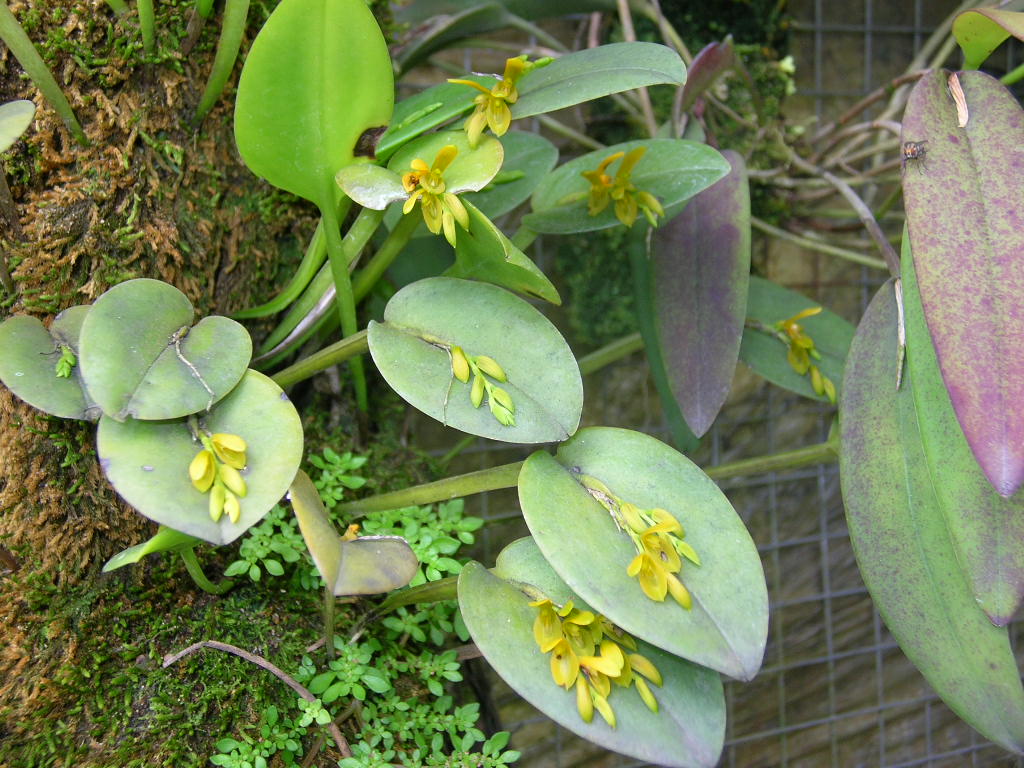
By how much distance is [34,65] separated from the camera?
0.58m

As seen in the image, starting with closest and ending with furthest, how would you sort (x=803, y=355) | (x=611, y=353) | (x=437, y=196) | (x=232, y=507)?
1. (x=232, y=507)
2. (x=437, y=196)
3. (x=803, y=355)
4. (x=611, y=353)

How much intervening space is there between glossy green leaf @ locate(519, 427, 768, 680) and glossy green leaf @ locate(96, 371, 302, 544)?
16cm

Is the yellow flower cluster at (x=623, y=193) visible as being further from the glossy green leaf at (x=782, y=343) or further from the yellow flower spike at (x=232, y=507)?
the yellow flower spike at (x=232, y=507)

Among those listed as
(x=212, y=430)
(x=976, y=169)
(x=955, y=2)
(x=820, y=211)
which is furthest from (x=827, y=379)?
(x=955, y=2)

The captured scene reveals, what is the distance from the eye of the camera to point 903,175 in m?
0.57

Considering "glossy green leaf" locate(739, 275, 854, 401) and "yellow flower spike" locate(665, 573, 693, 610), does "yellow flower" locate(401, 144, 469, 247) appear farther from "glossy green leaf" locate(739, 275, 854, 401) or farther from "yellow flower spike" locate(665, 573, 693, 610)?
"glossy green leaf" locate(739, 275, 854, 401)

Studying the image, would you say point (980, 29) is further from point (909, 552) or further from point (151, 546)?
point (151, 546)

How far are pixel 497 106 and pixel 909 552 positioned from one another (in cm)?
45

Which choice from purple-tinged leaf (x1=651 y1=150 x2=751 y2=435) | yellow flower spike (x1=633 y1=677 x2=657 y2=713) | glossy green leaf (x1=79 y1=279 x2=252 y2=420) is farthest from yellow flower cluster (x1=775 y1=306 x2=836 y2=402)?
glossy green leaf (x1=79 y1=279 x2=252 y2=420)

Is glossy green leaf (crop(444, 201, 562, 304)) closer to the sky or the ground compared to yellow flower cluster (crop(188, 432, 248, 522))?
closer to the sky

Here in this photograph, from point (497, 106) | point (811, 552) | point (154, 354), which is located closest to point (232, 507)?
point (154, 354)

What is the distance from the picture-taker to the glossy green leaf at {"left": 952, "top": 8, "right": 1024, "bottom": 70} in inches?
23.0

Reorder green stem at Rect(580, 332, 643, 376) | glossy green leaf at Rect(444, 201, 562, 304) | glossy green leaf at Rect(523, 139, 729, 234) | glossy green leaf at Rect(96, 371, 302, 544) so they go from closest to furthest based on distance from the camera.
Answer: glossy green leaf at Rect(96, 371, 302, 544) → glossy green leaf at Rect(444, 201, 562, 304) → glossy green leaf at Rect(523, 139, 729, 234) → green stem at Rect(580, 332, 643, 376)

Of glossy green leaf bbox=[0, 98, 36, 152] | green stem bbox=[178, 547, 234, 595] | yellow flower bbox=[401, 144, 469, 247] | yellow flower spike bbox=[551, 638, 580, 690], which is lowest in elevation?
green stem bbox=[178, 547, 234, 595]
